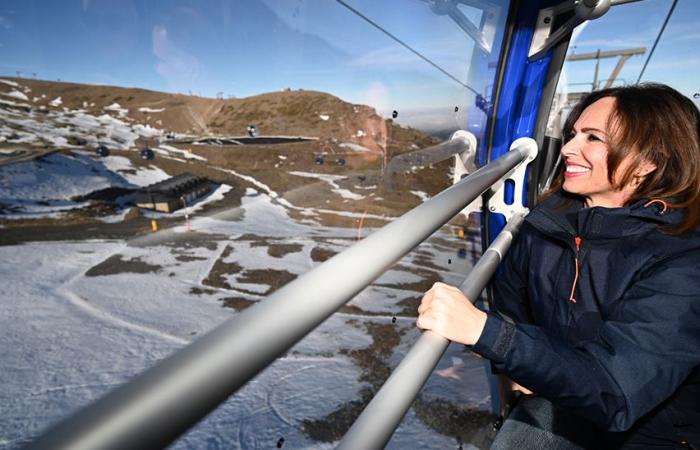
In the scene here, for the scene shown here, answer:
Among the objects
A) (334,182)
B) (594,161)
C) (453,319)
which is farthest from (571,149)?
(334,182)

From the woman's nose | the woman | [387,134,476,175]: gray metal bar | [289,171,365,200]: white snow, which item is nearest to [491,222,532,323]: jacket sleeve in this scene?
the woman

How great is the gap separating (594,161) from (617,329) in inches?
24.1

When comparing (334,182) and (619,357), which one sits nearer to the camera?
(619,357)

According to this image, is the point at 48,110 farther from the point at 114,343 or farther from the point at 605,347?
the point at 605,347

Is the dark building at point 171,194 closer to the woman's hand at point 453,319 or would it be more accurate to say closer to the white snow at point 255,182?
the white snow at point 255,182

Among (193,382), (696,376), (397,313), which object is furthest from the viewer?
(397,313)

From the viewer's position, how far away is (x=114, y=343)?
21.6 feet

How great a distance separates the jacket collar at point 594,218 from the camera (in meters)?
0.97

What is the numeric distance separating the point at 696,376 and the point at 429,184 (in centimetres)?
1690

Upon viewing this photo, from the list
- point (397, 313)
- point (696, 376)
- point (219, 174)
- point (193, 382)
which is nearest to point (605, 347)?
point (696, 376)

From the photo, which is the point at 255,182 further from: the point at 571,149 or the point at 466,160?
the point at 571,149

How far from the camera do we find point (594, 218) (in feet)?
3.54

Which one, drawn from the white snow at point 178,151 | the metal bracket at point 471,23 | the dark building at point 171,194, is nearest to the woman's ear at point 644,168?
the metal bracket at point 471,23

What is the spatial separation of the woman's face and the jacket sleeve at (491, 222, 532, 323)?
0.27 m
